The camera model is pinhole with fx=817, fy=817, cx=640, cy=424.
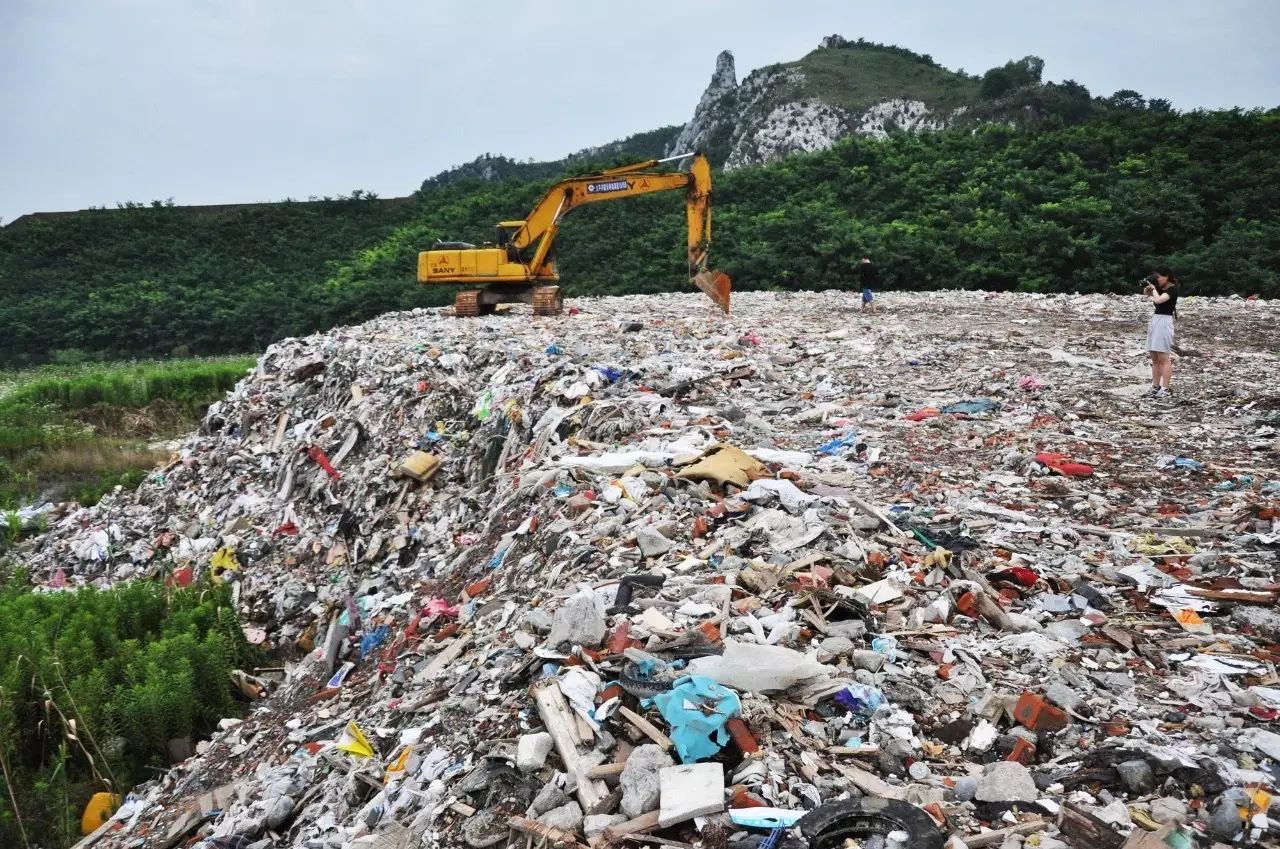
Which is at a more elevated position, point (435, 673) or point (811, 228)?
point (811, 228)

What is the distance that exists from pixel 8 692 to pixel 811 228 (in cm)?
1847

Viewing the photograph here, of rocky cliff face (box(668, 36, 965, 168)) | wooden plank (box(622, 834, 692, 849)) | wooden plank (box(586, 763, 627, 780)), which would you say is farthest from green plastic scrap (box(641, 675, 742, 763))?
rocky cliff face (box(668, 36, 965, 168))

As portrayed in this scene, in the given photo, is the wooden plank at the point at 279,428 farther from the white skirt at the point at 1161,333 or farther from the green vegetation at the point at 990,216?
the green vegetation at the point at 990,216

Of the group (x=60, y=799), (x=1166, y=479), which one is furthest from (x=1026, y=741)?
(x=60, y=799)

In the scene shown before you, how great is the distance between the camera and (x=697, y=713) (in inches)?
109

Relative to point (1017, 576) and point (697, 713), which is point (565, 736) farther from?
point (1017, 576)

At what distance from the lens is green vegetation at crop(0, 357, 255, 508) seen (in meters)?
13.8

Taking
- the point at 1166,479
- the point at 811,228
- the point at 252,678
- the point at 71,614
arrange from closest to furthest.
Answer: the point at 1166,479
the point at 252,678
the point at 71,614
the point at 811,228

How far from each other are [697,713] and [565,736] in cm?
49

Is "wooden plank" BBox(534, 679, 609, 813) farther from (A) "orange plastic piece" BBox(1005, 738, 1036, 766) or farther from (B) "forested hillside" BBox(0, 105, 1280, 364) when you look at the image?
(B) "forested hillside" BBox(0, 105, 1280, 364)

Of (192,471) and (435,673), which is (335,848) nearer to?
(435,673)

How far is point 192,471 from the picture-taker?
10.7 meters

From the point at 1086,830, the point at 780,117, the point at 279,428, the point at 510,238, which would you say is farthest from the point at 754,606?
the point at 780,117

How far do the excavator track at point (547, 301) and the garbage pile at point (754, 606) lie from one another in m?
3.60
